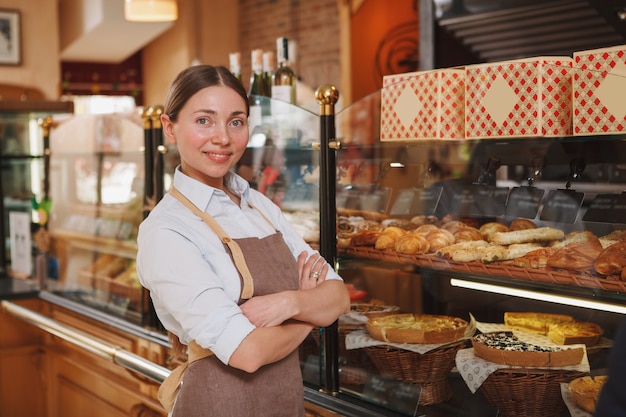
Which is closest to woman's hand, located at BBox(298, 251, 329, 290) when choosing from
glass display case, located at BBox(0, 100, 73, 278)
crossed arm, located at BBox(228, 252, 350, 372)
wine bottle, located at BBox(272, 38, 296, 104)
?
crossed arm, located at BBox(228, 252, 350, 372)

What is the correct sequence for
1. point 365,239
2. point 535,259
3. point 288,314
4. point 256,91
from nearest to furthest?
point 288,314 → point 535,259 → point 365,239 → point 256,91

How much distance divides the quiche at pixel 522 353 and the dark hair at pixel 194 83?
34.7 inches

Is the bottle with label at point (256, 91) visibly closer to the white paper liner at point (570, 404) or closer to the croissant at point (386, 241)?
the croissant at point (386, 241)

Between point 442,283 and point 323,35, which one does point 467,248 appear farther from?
point 323,35

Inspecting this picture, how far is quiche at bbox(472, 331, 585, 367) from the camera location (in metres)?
1.83

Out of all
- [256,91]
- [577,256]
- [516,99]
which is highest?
[256,91]

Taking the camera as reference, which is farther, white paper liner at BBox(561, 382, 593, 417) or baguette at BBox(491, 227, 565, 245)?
baguette at BBox(491, 227, 565, 245)

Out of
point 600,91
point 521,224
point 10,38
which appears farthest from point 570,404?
point 10,38

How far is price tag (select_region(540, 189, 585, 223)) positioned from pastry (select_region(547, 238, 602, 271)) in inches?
4.8

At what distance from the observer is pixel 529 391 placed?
1.85m

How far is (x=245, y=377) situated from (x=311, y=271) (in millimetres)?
296

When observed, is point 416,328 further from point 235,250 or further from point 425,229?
point 235,250

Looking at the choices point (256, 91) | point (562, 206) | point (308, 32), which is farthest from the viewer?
point (308, 32)

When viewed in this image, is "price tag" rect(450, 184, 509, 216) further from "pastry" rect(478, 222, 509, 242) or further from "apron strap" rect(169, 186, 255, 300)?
"apron strap" rect(169, 186, 255, 300)
